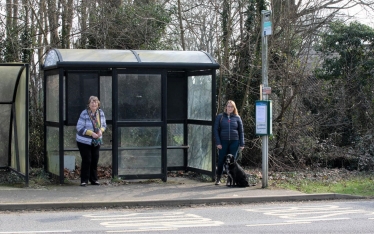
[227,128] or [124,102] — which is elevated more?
[124,102]

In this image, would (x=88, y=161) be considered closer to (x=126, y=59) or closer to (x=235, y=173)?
(x=126, y=59)

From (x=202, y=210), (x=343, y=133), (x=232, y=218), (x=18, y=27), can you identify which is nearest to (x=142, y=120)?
(x=202, y=210)

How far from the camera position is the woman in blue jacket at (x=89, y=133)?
1175 cm

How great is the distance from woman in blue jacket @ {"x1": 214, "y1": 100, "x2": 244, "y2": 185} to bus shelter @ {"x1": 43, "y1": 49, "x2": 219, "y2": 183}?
481 millimetres

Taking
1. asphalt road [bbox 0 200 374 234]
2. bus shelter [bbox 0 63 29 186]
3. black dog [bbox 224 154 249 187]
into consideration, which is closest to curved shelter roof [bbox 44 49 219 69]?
bus shelter [bbox 0 63 29 186]

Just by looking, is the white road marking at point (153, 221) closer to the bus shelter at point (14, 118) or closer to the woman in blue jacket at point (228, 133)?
the woman in blue jacket at point (228, 133)

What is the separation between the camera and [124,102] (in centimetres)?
1231

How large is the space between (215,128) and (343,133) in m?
6.81

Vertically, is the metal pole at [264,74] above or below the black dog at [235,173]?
above

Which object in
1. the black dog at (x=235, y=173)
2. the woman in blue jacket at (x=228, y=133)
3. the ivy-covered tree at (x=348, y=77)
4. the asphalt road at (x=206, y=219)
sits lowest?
the asphalt road at (x=206, y=219)

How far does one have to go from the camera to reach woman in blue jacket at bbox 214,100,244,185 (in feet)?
40.1

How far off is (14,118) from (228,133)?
4.63m

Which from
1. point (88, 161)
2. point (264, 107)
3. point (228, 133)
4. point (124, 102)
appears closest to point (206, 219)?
point (228, 133)

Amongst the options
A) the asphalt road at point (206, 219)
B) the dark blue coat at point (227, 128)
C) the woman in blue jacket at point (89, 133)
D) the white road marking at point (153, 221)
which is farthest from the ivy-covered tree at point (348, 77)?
the white road marking at point (153, 221)
